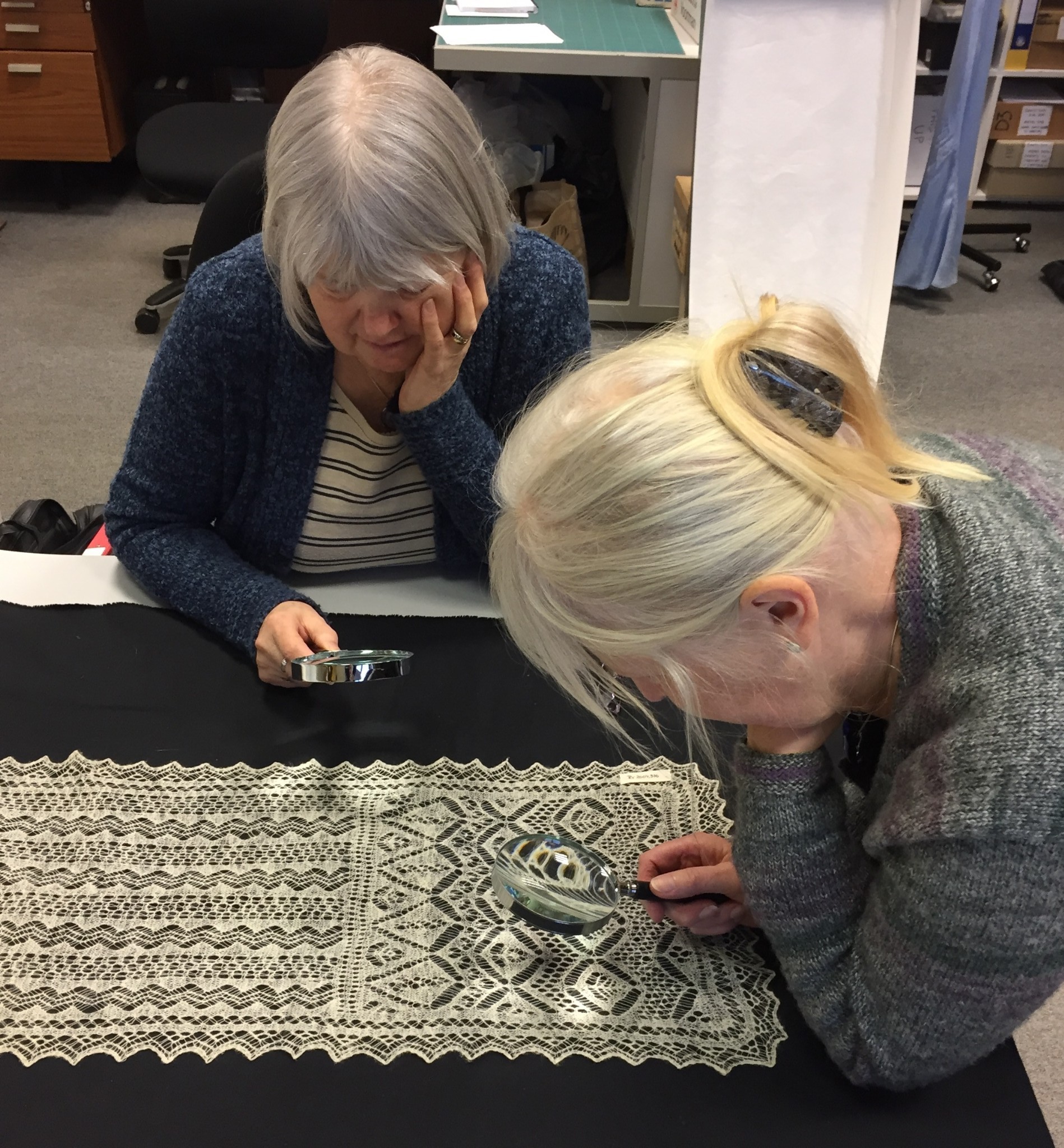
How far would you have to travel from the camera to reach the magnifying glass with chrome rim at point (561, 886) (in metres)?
→ 0.84

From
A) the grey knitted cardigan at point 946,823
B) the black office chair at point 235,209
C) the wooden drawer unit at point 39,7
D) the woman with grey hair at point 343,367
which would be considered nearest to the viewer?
the grey knitted cardigan at point 946,823

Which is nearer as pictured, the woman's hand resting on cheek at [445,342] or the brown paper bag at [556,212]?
the woman's hand resting on cheek at [445,342]

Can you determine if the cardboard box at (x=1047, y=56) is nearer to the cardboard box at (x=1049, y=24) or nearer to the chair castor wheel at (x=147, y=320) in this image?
the cardboard box at (x=1049, y=24)

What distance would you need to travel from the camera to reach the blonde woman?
25.0 inches

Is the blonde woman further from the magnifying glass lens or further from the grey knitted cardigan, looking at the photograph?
the magnifying glass lens

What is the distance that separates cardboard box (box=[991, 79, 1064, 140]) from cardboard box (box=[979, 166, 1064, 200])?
0.43 ft

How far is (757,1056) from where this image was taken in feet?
2.48

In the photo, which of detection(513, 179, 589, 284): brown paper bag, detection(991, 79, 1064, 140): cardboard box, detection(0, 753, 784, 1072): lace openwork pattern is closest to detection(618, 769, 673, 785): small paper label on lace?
detection(0, 753, 784, 1072): lace openwork pattern

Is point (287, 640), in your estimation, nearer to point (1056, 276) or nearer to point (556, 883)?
point (556, 883)

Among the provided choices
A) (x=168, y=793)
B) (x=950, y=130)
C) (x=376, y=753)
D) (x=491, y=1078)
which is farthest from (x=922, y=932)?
(x=950, y=130)

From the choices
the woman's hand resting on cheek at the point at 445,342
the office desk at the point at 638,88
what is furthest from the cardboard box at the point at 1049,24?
the woman's hand resting on cheek at the point at 445,342

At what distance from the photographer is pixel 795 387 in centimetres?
67

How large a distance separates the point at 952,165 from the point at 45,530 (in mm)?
2673

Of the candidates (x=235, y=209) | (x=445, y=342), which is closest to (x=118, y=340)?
(x=235, y=209)
